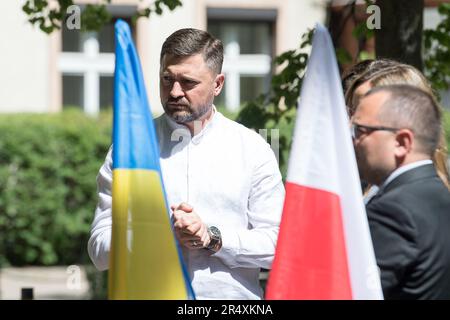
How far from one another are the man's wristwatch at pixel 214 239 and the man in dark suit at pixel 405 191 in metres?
0.74

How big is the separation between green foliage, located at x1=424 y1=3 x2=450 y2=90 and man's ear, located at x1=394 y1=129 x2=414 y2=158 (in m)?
3.76

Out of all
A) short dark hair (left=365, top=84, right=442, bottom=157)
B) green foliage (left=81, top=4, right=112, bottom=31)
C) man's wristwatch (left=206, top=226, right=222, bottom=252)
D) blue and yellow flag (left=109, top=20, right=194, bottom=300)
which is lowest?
man's wristwatch (left=206, top=226, right=222, bottom=252)

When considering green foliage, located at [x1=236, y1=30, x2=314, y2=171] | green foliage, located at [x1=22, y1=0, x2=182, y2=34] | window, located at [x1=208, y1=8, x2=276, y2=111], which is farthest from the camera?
window, located at [x1=208, y1=8, x2=276, y2=111]

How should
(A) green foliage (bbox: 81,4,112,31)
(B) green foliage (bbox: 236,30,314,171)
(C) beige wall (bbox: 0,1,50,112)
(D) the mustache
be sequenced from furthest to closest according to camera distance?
(C) beige wall (bbox: 0,1,50,112), (A) green foliage (bbox: 81,4,112,31), (B) green foliage (bbox: 236,30,314,171), (D) the mustache

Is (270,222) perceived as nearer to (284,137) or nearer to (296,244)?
(296,244)

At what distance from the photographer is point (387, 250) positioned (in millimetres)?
2902

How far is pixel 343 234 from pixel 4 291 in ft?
28.9

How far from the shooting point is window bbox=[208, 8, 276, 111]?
15.2m

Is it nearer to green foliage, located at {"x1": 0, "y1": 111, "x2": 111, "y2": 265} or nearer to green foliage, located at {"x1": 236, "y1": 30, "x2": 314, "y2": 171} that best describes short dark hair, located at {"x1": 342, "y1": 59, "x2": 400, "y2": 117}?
green foliage, located at {"x1": 236, "y1": 30, "x2": 314, "y2": 171}

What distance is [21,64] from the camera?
1405 cm

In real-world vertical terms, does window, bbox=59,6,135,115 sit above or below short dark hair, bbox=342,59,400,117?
below

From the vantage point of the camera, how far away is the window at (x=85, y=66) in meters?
14.7

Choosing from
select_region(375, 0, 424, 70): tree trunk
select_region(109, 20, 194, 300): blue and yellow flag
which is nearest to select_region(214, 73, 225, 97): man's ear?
select_region(109, 20, 194, 300): blue and yellow flag

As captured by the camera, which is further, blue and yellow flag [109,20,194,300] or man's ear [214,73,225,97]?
man's ear [214,73,225,97]
